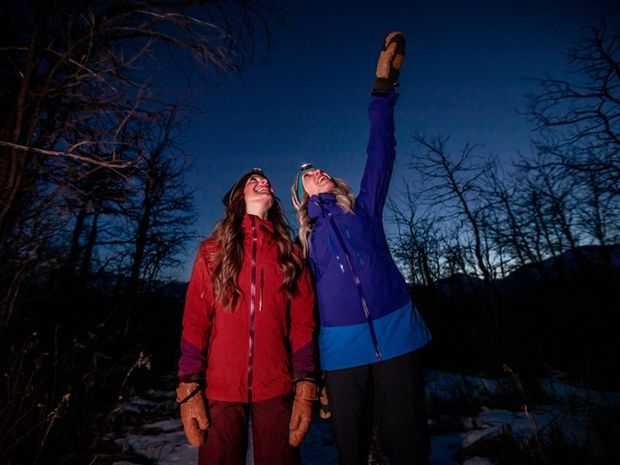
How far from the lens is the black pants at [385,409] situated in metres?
1.61

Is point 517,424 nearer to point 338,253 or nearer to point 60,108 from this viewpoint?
A: point 338,253

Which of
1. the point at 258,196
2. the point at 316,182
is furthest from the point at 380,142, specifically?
the point at 258,196

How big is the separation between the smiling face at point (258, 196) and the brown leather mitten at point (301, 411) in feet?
4.15

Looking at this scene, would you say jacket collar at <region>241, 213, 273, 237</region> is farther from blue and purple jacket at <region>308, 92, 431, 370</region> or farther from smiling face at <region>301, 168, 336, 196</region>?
smiling face at <region>301, 168, 336, 196</region>

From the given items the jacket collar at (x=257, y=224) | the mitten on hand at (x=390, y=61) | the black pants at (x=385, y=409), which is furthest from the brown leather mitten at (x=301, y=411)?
the mitten on hand at (x=390, y=61)

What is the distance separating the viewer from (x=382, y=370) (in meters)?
1.70

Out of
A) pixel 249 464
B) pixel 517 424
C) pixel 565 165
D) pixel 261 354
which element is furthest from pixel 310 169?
pixel 565 165

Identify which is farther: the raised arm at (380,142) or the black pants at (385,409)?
the raised arm at (380,142)

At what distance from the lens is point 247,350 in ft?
5.52

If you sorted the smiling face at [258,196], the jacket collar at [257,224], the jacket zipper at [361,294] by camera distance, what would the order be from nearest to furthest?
the jacket zipper at [361,294] < the jacket collar at [257,224] < the smiling face at [258,196]

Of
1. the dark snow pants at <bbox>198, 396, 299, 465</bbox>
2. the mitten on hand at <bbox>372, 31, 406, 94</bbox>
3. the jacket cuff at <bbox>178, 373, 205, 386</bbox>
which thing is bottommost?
the dark snow pants at <bbox>198, 396, 299, 465</bbox>

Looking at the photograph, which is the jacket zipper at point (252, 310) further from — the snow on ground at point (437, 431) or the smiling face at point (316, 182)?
the snow on ground at point (437, 431)

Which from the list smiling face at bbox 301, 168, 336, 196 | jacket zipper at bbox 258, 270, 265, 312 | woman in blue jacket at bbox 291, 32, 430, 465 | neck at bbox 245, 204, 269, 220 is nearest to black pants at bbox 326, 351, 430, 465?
woman in blue jacket at bbox 291, 32, 430, 465

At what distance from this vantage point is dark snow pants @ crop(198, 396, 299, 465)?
1.57 meters
